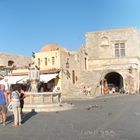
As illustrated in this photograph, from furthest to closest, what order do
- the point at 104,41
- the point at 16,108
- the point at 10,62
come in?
the point at 104,41 < the point at 10,62 < the point at 16,108

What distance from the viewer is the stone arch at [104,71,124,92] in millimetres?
46812

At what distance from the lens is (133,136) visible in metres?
9.76

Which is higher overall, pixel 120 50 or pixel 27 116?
pixel 120 50

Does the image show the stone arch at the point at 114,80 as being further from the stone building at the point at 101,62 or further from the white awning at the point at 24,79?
the white awning at the point at 24,79

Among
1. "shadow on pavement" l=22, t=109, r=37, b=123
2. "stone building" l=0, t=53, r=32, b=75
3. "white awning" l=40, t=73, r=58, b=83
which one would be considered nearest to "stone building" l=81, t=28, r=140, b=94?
"white awning" l=40, t=73, r=58, b=83

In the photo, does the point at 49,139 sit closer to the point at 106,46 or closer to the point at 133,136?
the point at 133,136

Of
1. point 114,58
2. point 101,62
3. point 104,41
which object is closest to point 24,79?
point 101,62

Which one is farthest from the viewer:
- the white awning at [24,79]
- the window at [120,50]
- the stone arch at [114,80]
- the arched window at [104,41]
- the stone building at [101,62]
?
the stone arch at [114,80]

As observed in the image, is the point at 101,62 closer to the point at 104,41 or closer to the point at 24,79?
the point at 104,41

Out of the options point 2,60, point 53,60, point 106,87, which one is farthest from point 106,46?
point 2,60

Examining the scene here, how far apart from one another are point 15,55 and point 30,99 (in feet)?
80.1

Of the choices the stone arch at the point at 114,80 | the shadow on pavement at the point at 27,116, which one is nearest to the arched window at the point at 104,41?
the stone arch at the point at 114,80

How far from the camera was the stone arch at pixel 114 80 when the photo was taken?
1843 inches

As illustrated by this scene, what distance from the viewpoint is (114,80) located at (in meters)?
49.8
